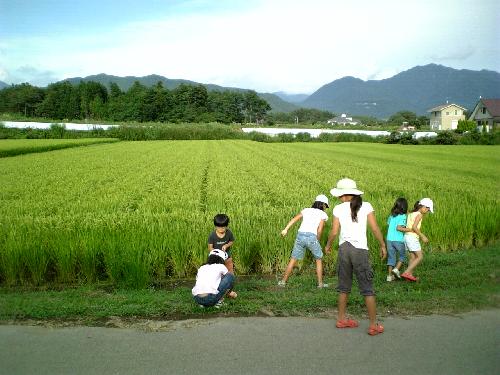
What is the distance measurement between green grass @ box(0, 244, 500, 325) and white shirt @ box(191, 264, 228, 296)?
246 millimetres

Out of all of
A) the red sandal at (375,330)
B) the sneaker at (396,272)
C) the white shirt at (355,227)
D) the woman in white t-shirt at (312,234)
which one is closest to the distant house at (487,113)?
the sneaker at (396,272)

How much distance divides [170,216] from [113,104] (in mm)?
100364

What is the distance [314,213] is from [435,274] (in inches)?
81.4

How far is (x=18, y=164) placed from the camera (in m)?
22.7

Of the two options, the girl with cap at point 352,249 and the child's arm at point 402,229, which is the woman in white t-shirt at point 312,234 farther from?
the girl with cap at point 352,249

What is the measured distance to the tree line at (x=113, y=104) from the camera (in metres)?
95.2

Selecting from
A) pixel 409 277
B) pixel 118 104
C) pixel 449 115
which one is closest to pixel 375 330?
pixel 409 277

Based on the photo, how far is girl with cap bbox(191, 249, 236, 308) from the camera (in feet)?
16.4

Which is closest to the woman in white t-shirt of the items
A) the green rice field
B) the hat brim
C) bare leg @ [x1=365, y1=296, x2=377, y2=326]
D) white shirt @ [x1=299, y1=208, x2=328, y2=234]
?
white shirt @ [x1=299, y1=208, x2=328, y2=234]

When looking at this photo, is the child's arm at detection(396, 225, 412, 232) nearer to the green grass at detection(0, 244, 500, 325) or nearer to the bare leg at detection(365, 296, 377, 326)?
the green grass at detection(0, 244, 500, 325)

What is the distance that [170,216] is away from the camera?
9.50 metres

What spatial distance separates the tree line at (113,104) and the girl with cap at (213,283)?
3660 inches

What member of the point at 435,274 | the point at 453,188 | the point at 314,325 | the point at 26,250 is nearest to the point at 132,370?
the point at 314,325

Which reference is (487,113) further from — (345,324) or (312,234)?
(345,324)
